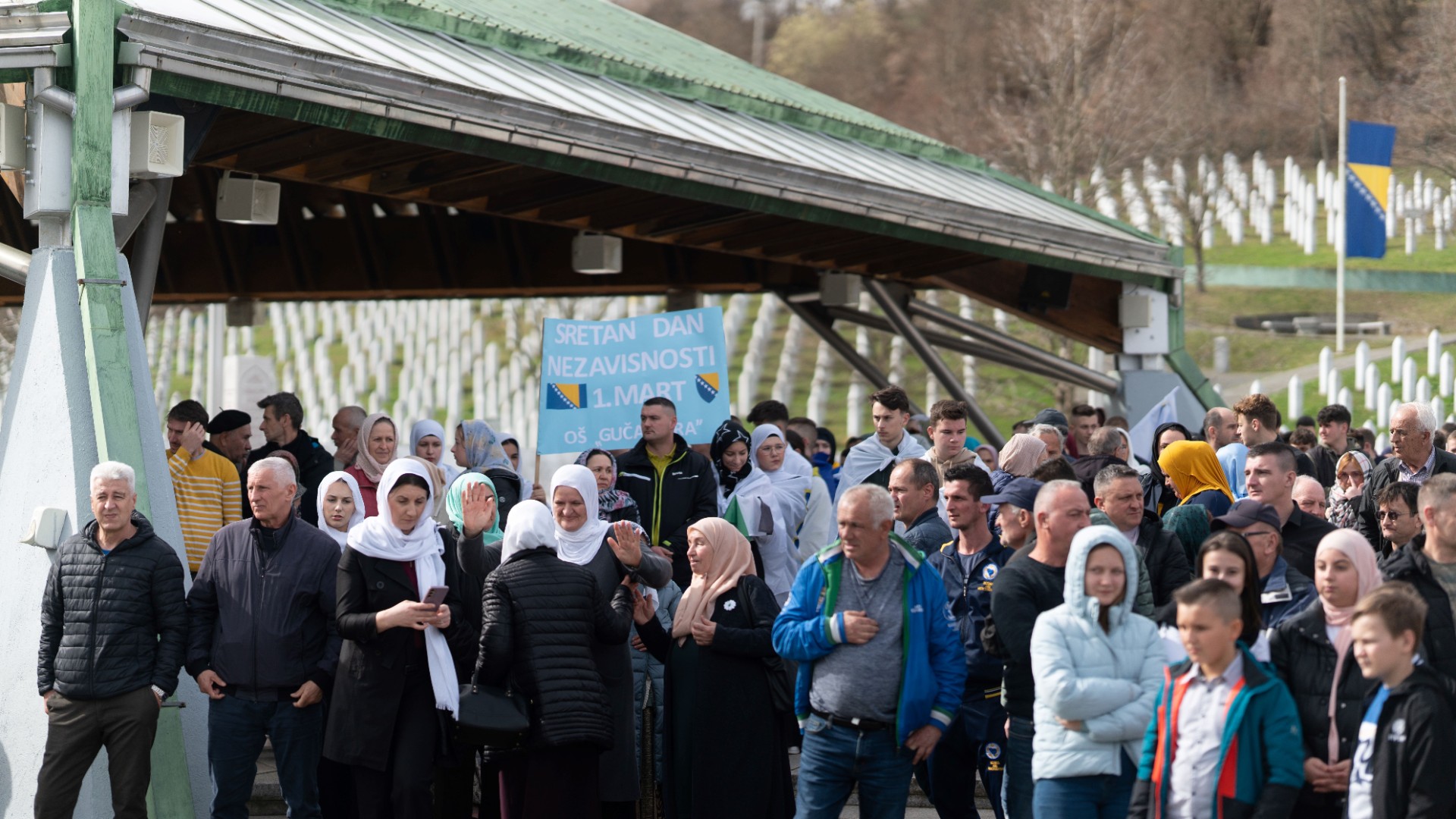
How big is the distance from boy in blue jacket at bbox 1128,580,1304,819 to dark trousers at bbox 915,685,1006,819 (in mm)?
1303

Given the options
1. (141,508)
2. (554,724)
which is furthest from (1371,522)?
(141,508)

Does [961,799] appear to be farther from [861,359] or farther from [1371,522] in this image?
[861,359]

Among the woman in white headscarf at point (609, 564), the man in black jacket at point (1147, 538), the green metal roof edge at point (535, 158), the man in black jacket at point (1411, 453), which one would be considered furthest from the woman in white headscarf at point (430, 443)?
the man in black jacket at point (1411, 453)

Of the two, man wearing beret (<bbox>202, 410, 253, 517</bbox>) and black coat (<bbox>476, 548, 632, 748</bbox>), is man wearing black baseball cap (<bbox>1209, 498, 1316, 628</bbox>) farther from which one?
man wearing beret (<bbox>202, 410, 253, 517</bbox>)

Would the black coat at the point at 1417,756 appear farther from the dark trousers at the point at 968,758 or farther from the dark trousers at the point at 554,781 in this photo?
the dark trousers at the point at 554,781

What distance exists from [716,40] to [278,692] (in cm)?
8176

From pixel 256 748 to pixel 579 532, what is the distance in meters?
1.75

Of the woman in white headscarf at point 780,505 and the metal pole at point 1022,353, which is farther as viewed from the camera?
the metal pole at point 1022,353

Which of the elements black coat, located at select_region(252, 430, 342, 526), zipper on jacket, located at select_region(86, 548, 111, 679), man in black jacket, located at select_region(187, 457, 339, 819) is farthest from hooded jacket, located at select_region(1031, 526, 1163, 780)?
black coat, located at select_region(252, 430, 342, 526)

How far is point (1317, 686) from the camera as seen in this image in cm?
575

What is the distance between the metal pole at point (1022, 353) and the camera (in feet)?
54.9

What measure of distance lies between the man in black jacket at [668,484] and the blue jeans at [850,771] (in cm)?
262

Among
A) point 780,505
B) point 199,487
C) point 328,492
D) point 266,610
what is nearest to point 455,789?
point 266,610

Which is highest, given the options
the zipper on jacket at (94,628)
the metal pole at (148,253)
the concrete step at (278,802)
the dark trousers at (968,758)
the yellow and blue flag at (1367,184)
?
the yellow and blue flag at (1367,184)
